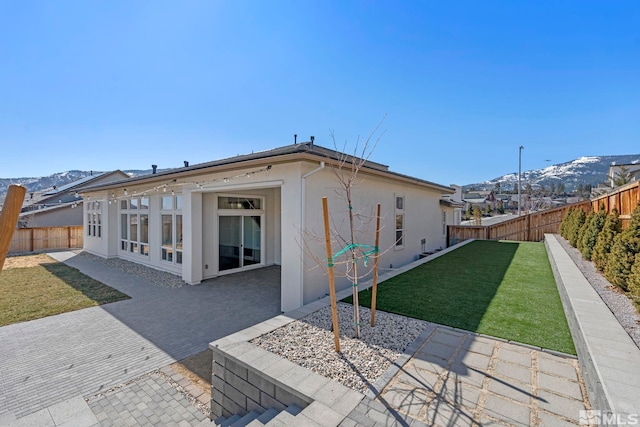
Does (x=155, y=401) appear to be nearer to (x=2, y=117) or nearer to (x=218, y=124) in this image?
(x=218, y=124)

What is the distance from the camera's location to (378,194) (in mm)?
Result: 9047

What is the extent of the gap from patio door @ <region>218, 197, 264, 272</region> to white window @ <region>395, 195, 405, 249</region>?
197 inches

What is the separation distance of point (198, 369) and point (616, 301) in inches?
267

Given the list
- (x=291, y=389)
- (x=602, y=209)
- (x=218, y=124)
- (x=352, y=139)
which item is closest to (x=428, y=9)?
(x=352, y=139)

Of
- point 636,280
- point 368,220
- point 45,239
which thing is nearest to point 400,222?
point 368,220

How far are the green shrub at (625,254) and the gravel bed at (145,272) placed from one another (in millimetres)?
10289

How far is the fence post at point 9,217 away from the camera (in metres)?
1.13

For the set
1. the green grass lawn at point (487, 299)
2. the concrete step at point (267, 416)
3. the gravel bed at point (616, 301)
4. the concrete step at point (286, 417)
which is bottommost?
the concrete step at point (267, 416)

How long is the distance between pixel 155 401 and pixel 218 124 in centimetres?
1084

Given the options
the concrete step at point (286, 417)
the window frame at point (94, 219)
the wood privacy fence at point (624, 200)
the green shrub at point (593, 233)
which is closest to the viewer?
the concrete step at point (286, 417)

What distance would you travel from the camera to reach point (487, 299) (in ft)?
19.0

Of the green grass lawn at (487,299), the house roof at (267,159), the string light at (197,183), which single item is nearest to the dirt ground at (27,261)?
the string light at (197,183)

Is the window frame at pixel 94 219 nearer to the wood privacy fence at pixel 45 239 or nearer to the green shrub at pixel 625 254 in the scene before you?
the wood privacy fence at pixel 45 239

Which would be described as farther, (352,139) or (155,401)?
(352,139)
